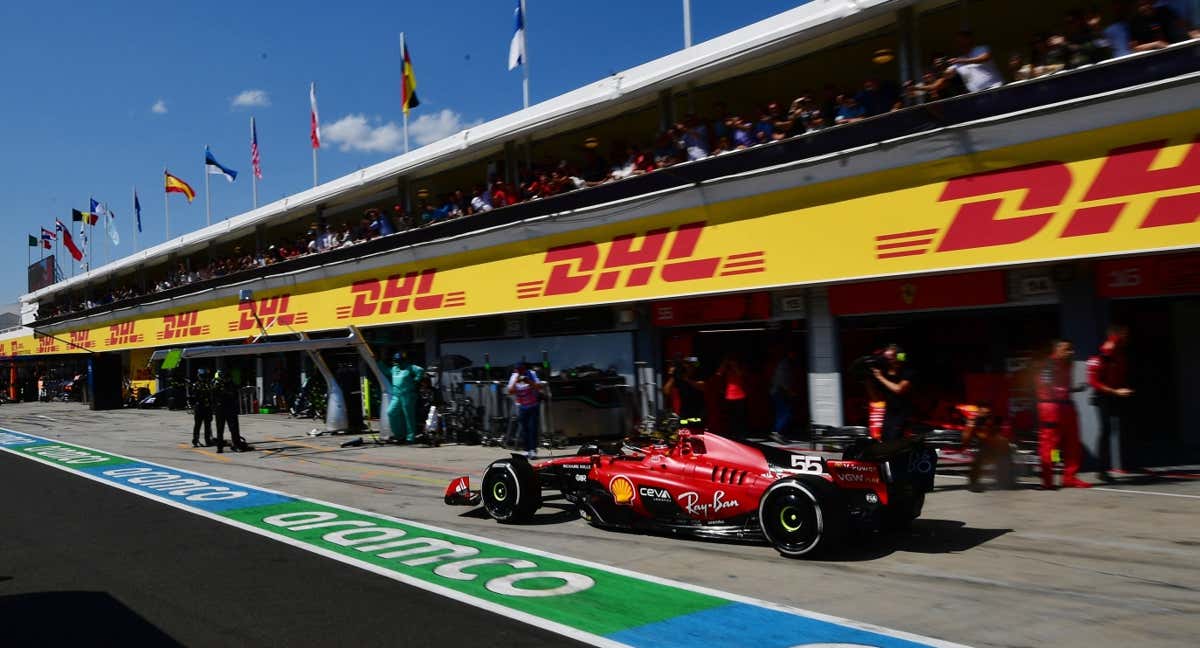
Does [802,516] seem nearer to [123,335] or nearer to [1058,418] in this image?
[1058,418]

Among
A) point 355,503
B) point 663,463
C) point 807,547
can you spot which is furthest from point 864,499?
point 355,503

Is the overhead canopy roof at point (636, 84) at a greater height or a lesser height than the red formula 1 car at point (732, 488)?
greater

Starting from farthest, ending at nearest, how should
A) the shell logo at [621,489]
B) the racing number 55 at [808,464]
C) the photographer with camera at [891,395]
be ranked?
the photographer with camera at [891,395] < the shell logo at [621,489] < the racing number 55 at [808,464]

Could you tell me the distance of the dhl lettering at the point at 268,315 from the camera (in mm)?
27859

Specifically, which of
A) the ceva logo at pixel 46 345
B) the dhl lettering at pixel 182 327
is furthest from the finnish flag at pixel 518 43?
the ceva logo at pixel 46 345

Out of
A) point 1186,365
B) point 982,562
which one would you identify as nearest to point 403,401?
point 982,562

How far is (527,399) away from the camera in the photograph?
15.5m

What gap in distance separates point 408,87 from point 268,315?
10.3 m

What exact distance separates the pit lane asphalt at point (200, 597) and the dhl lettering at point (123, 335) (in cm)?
3309

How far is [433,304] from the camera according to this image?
2161 cm

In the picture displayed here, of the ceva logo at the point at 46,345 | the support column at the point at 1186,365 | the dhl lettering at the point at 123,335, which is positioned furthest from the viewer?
the ceva logo at the point at 46,345

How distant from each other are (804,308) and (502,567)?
8225mm

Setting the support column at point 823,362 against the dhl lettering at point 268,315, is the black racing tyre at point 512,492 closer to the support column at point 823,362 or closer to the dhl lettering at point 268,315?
the support column at point 823,362

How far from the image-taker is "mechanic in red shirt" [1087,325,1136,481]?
9.79 meters
